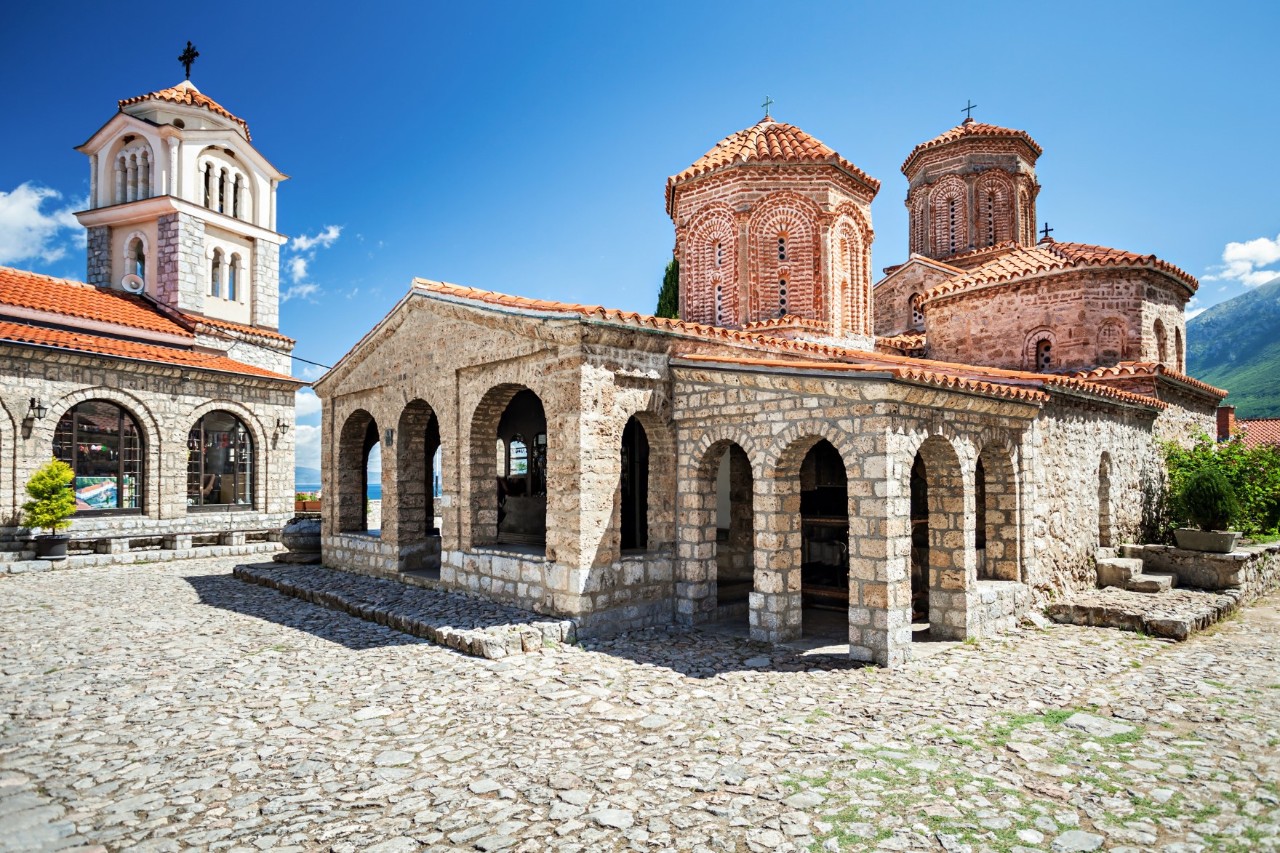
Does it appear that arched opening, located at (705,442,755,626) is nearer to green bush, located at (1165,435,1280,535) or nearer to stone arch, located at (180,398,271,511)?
green bush, located at (1165,435,1280,535)

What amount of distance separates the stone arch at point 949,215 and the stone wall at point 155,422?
1853cm

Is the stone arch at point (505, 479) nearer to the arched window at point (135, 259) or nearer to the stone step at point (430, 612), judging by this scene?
the stone step at point (430, 612)

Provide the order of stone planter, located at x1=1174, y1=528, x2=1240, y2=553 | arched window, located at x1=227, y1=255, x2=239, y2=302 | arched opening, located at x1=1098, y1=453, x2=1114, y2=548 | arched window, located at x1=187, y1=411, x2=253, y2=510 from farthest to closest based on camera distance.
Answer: arched window, located at x1=227, y1=255, x2=239, y2=302, arched window, located at x1=187, y1=411, x2=253, y2=510, arched opening, located at x1=1098, y1=453, x2=1114, y2=548, stone planter, located at x1=1174, y1=528, x2=1240, y2=553

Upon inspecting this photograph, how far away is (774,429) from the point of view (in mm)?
7840

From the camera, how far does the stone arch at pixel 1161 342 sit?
1484 cm

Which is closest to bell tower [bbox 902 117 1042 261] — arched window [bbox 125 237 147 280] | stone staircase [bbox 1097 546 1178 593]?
stone staircase [bbox 1097 546 1178 593]

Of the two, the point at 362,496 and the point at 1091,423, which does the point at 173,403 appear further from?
the point at 1091,423

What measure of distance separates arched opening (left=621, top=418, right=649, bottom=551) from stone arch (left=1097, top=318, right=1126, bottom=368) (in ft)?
33.1

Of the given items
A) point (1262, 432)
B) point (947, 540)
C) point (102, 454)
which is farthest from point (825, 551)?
point (1262, 432)

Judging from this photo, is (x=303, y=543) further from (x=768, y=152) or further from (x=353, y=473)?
(x=768, y=152)

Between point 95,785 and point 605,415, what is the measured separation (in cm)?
553

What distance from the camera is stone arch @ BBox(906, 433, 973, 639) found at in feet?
26.2

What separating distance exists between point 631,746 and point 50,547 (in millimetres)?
13803

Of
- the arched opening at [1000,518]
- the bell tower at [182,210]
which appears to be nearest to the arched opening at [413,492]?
the arched opening at [1000,518]
